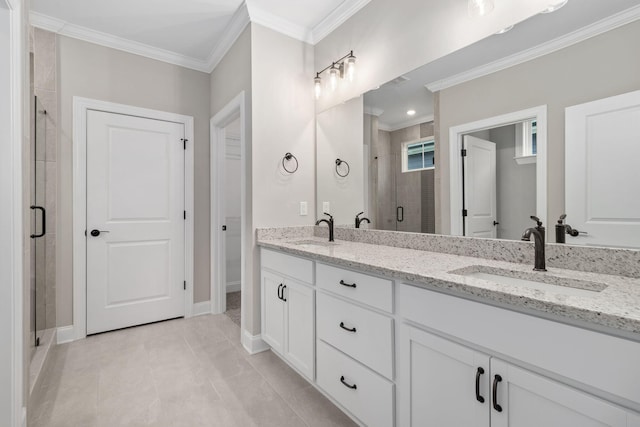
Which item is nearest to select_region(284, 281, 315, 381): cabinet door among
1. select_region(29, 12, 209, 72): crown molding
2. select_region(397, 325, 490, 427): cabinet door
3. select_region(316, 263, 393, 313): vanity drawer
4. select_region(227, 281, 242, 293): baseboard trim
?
select_region(316, 263, 393, 313): vanity drawer

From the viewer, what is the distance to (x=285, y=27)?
255cm

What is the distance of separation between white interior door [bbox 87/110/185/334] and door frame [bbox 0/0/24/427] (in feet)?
5.06

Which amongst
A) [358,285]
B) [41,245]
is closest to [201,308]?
[41,245]

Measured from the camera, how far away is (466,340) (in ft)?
3.37

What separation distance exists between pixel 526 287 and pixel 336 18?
2357 mm

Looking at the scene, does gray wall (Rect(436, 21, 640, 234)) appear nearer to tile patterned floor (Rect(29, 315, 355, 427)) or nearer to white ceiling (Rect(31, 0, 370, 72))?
white ceiling (Rect(31, 0, 370, 72))

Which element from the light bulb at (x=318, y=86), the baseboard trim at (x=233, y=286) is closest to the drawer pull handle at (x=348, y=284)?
the light bulb at (x=318, y=86)

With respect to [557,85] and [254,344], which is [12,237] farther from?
[557,85]

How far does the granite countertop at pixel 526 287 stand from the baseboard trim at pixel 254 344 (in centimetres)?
104

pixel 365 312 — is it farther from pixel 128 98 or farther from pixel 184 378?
pixel 128 98

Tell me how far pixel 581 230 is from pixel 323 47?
2297 millimetres

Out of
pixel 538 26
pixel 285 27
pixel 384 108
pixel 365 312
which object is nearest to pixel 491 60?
pixel 538 26

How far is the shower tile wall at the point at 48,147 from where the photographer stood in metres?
2.50

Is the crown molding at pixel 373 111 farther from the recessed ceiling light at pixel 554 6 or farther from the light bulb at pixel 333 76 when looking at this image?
the recessed ceiling light at pixel 554 6
